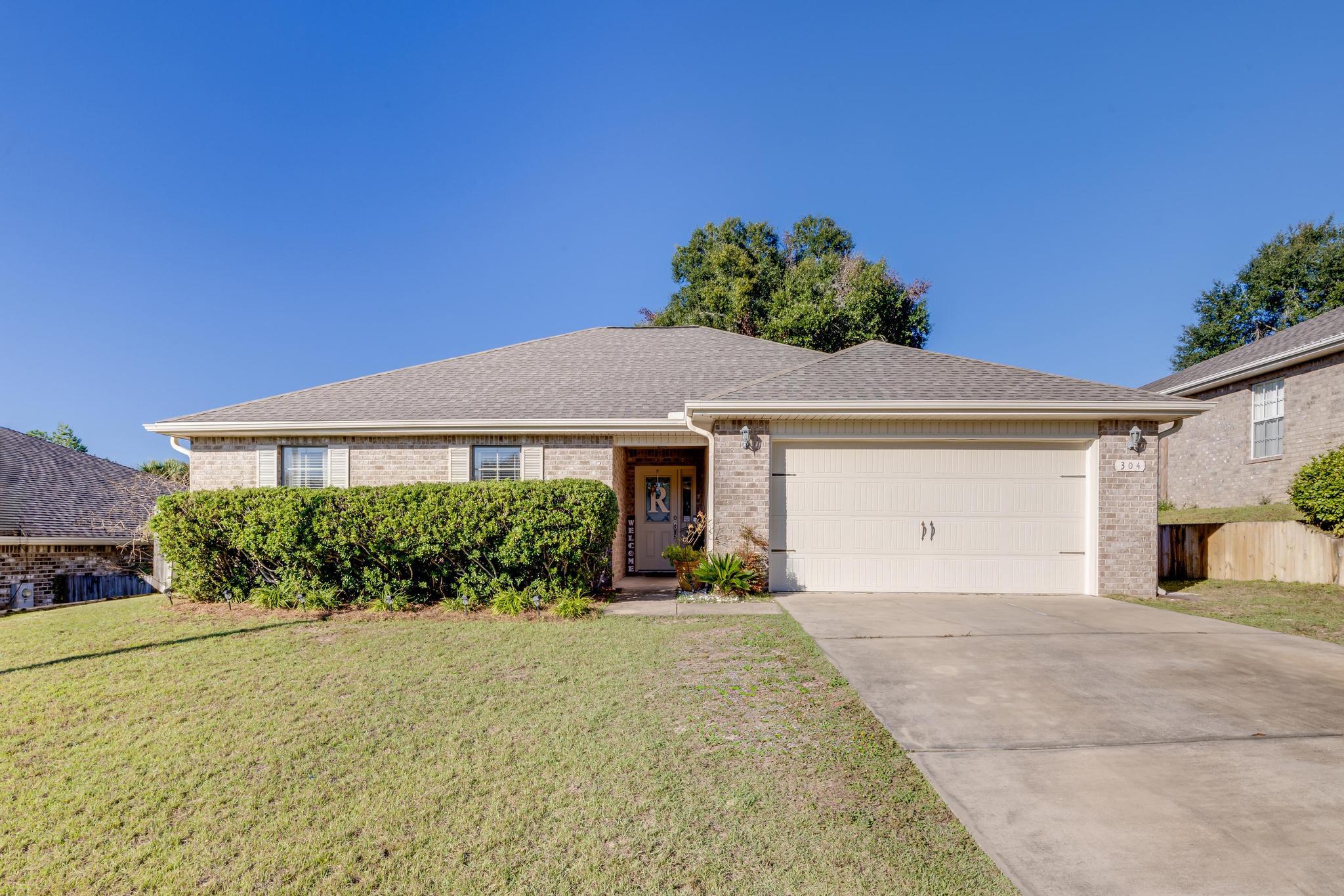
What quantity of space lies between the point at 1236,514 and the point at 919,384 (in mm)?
9202

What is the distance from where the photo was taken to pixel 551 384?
1173cm

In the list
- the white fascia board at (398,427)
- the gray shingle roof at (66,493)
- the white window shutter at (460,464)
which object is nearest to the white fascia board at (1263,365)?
the white fascia board at (398,427)

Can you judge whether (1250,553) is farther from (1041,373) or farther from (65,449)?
(65,449)

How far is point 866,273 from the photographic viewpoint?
20594mm

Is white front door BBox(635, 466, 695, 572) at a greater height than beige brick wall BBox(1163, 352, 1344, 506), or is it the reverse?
beige brick wall BBox(1163, 352, 1344, 506)

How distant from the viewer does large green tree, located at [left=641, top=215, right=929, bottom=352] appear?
19.7 m

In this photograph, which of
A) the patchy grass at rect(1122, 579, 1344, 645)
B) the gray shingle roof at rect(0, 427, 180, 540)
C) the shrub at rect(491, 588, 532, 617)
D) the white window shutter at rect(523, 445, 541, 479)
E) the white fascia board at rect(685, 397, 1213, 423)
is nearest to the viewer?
the patchy grass at rect(1122, 579, 1344, 645)

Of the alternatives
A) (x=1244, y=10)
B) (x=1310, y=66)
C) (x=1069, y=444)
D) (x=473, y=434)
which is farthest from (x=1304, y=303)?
(x=473, y=434)

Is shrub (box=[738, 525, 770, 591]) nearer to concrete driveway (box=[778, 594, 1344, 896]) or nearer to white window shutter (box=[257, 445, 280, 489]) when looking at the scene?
concrete driveway (box=[778, 594, 1344, 896])

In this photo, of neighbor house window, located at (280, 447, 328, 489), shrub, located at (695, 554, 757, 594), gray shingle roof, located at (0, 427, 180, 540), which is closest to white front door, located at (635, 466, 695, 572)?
shrub, located at (695, 554, 757, 594)

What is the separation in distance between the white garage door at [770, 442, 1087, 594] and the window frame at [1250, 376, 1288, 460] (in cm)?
841

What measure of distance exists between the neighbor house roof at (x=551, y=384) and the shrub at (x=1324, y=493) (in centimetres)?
829

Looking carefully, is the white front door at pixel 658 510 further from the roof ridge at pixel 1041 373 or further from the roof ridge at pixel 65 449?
the roof ridge at pixel 65 449

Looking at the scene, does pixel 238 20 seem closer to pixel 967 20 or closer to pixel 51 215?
pixel 51 215
